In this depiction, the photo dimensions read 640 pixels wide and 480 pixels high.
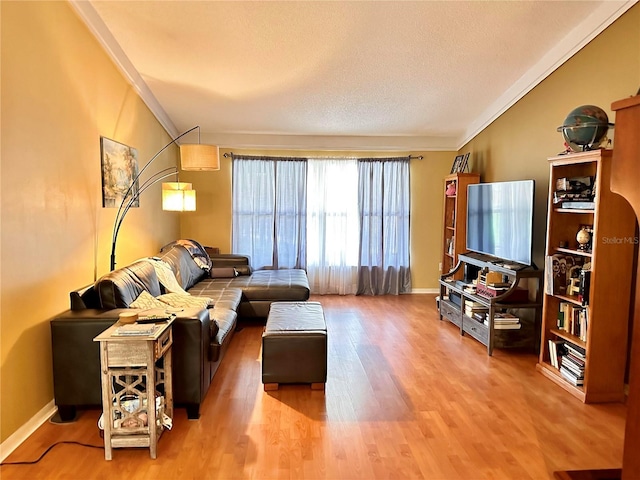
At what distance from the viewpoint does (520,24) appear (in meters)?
3.26

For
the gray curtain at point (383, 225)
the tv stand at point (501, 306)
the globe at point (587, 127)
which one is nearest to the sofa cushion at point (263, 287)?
the gray curtain at point (383, 225)

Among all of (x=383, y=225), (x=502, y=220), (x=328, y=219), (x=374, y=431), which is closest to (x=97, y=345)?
(x=374, y=431)

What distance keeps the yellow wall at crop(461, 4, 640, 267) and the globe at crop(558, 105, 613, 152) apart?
102 millimetres

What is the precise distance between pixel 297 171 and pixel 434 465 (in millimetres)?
4591

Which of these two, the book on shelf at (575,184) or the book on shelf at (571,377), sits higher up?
the book on shelf at (575,184)

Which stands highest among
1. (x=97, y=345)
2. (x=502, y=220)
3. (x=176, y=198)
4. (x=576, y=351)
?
(x=176, y=198)

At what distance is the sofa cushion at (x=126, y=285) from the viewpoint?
2.68m

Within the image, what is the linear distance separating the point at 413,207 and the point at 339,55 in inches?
121

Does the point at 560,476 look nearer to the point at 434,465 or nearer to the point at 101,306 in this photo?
the point at 434,465

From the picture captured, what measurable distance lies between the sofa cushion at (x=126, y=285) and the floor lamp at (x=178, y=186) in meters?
0.30

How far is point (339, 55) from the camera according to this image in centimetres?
370

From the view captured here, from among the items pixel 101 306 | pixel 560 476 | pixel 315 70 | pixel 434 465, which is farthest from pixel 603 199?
pixel 101 306

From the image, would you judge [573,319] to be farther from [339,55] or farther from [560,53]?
[339,55]

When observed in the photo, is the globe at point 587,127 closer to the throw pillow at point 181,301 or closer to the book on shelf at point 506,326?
the book on shelf at point 506,326
